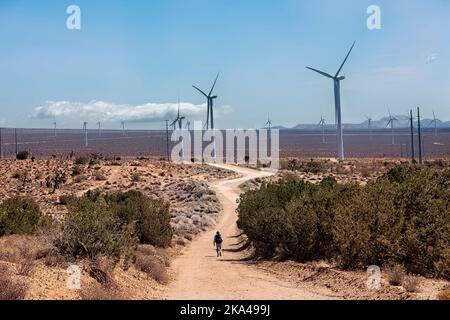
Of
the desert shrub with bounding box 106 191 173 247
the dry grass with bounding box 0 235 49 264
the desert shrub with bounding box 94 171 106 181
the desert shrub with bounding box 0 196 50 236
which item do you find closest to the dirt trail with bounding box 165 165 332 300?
the desert shrub with bounding box 106 191 173 247

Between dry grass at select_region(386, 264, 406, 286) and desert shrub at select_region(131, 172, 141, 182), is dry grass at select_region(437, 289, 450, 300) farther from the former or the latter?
desert shrub at select_region(131, 172, 141, 182)

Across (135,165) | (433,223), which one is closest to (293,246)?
(433,223)

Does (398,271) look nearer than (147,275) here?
Yes

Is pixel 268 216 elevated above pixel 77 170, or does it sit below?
below

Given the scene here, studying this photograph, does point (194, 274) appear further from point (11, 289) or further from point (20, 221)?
point (11, 289)

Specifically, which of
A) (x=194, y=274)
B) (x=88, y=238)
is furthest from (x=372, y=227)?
(x=88, y=238)

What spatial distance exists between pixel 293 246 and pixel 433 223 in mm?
6824

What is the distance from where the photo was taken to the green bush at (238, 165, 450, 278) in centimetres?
2103

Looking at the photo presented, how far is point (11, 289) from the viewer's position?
13.7 meters

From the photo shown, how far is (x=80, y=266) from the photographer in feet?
60.3

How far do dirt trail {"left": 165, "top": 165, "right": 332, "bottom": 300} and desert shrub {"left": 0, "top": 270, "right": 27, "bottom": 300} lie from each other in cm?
499

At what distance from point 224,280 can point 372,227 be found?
5.62 metres
